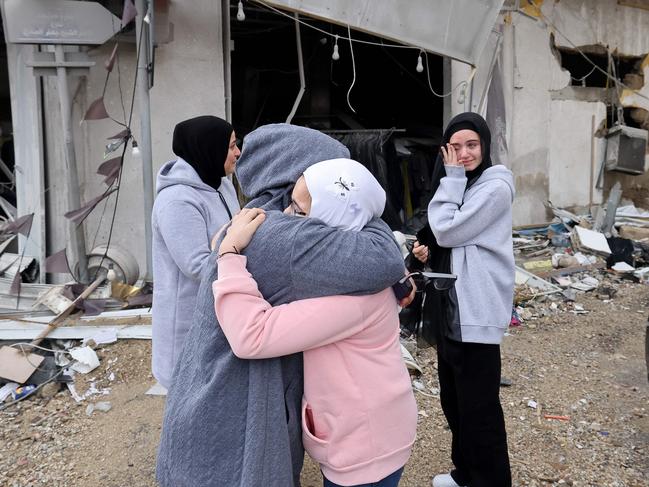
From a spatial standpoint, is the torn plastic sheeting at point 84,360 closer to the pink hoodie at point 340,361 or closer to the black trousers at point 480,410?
the black trousers at point 480,410

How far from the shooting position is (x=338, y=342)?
1.35 m

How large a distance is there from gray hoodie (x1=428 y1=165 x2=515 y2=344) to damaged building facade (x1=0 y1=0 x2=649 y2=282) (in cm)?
300

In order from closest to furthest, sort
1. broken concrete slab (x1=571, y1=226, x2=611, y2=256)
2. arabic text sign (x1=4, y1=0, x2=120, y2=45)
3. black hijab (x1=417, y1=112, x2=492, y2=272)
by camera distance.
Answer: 1. black hijab (x1=417, y1=112, x2=492, y2=272)
2. arabic text sign (x1=4, y1=0, x2=120, y2=45)
3. broken concrete slab (x1=571, y1=226, x2=611, y2=256)

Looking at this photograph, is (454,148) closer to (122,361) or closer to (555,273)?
(122,361)

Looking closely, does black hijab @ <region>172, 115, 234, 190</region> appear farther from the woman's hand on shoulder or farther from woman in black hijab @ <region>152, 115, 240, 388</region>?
the woman's hand on shoulder

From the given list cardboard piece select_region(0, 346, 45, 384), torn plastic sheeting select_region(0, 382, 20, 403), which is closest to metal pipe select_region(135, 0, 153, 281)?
cardboard piece select_region(0, 346, 45, 384)

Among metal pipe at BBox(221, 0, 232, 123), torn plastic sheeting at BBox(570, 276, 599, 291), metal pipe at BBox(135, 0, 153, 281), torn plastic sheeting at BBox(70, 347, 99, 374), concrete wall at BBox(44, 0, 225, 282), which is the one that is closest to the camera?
torn plastic sheeting at BBox(70, 347, 99, 374)

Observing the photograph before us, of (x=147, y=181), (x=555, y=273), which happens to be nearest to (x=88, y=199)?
(x=147, y=181)

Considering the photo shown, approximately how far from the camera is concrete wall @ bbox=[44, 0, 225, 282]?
5.21 meters

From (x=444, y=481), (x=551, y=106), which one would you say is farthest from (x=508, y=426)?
(x=551, y=106)

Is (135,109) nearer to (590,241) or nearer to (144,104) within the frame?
(144,104)

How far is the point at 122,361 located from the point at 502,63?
634 centimetres

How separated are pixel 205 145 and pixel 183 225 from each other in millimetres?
402

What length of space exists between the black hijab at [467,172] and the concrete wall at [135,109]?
3.56 metres
